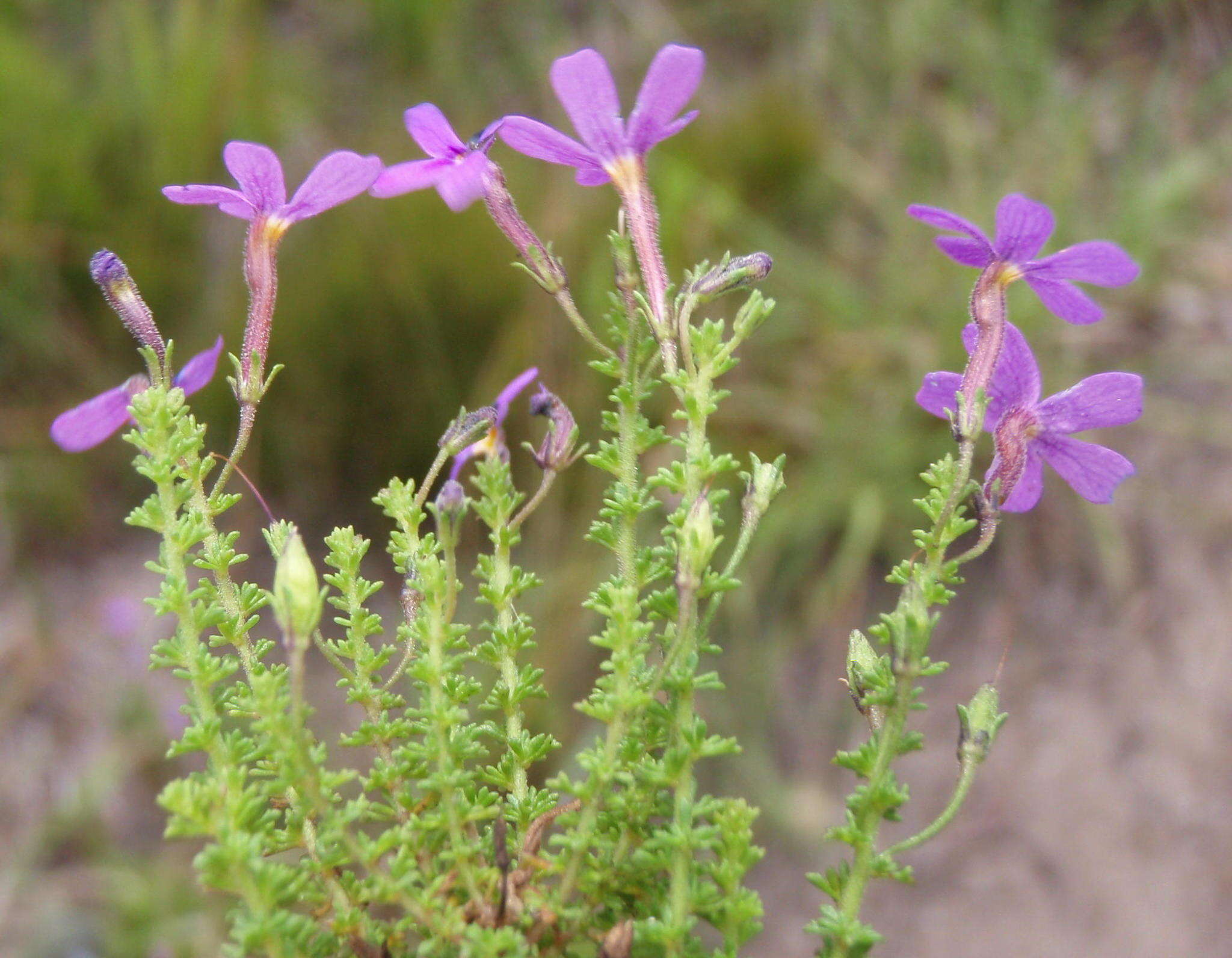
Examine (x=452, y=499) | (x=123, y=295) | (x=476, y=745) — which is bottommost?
(x=476, y=745)

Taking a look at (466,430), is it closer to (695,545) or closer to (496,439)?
(496,439)

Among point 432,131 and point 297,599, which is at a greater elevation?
point 432,131

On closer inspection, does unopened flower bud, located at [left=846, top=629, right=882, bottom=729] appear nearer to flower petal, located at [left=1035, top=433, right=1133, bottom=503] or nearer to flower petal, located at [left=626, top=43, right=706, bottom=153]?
flower petal, located at [left=1035, top=433, right=1133, bottom=503]

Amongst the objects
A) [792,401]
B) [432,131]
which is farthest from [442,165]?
[792,401]

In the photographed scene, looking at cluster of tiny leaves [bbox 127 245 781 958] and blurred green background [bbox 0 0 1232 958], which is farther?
blurred green background [bbox 0 0 1232 958]

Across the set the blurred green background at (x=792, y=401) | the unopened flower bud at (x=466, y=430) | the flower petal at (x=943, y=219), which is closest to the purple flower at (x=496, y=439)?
the unopened flower bud at (x=466, y=430)

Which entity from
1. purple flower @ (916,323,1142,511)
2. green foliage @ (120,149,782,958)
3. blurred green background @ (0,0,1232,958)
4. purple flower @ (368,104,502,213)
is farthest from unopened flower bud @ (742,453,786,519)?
blurred green background @ (0,0,1232,958)

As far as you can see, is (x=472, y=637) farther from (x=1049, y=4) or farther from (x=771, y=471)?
(x=1049, y=4)
